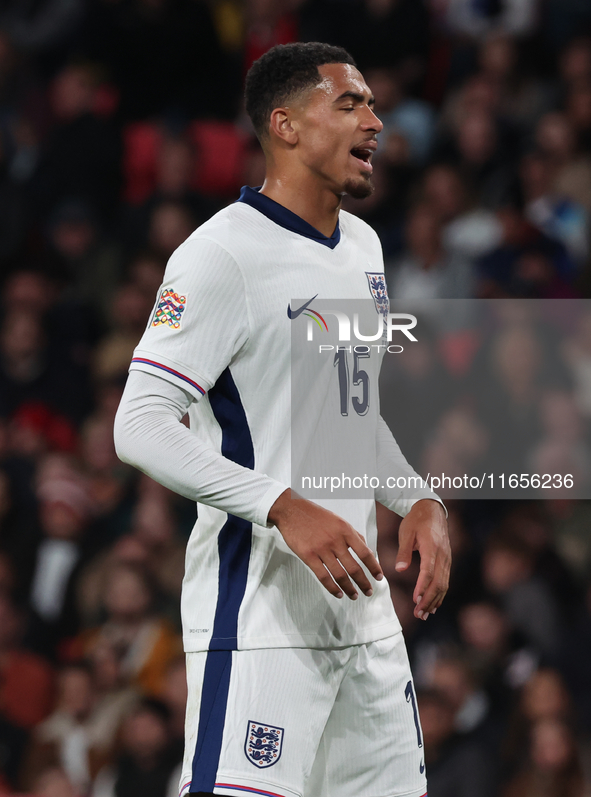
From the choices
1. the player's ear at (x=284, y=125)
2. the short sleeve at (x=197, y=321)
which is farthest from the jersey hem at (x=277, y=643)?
the player's ear at (x=284, y=125)

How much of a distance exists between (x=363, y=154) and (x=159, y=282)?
385 centimetres

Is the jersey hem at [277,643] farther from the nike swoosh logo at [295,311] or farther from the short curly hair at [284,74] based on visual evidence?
the short curly hair at [284,74]

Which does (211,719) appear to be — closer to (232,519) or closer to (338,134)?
(232,519)

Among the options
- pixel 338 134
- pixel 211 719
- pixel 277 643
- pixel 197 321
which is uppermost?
pixel 338 134

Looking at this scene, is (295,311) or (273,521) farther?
(295,311)

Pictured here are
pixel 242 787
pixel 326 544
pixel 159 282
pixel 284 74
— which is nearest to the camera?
pixel 326 544

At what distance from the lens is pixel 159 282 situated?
6.19 meters

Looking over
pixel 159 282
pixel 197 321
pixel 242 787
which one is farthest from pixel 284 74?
pixel 159 282

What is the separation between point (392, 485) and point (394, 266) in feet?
11.3

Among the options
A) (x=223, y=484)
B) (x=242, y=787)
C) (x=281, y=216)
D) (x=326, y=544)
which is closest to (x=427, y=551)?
(x=326, y=544)

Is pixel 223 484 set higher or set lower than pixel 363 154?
lower

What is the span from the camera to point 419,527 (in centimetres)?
227

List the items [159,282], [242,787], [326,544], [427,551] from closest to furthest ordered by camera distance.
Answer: [326,544], [242,787], [427,551], [159,282]

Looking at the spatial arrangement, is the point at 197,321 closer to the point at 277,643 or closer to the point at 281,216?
the point at 281,216
